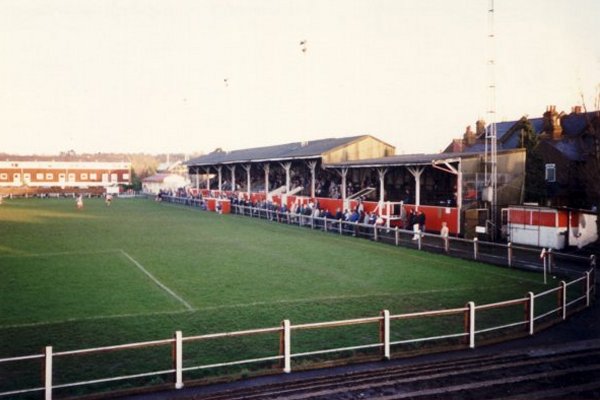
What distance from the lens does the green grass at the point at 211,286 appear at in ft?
33.7

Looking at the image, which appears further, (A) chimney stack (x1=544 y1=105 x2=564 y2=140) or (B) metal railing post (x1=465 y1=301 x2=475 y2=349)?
(A) chimney stack (x1=544 y1=105 x2=564 y2=140)

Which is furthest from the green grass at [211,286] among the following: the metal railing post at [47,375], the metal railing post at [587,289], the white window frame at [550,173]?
the white window frame at [550,173]

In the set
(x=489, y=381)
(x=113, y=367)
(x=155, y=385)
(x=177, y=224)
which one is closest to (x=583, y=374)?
(x=489, y=381)

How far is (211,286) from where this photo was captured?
14.2 m

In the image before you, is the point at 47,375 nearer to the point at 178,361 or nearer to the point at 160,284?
the point at 178,361

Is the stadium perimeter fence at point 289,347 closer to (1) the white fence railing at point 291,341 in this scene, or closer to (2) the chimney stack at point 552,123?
(1) the white fence railing at point 291,341

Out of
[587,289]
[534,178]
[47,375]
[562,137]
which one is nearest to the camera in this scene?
[47,375]

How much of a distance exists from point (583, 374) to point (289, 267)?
33.4 ft

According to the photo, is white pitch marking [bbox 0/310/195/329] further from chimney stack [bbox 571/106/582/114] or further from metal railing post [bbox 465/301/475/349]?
chimney stack [bbox 571/106/582/114]

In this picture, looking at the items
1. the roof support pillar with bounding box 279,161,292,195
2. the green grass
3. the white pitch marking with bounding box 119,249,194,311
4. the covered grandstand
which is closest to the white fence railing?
the green grass

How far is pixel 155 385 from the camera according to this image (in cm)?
780

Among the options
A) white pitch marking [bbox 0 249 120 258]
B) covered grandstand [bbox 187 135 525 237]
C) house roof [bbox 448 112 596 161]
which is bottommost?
white pitch marking [bbox 0 249 120 258]

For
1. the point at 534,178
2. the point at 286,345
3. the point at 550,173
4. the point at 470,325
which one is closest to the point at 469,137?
the point at 550,173

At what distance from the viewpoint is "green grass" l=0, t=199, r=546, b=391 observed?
10.3 m
